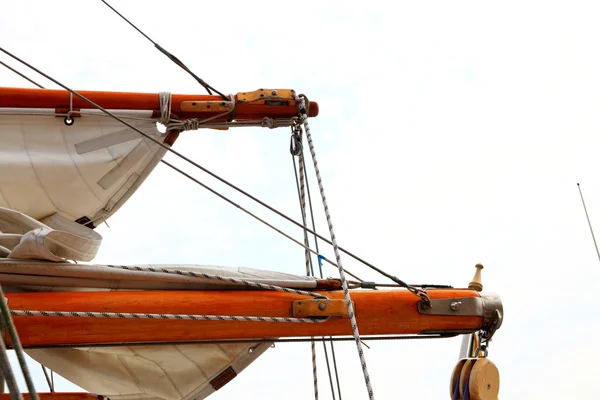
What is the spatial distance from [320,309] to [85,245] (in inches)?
56.3

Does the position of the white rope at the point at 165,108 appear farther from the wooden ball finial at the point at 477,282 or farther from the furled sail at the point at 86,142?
the wooden ball finial at the point at 477,282

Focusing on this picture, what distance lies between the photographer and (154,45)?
7094mm

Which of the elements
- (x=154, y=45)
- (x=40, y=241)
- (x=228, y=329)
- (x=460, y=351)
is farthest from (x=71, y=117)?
(x=460, y=351)

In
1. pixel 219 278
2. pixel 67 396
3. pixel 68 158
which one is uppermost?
pixel 68 158

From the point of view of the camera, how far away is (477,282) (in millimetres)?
5523

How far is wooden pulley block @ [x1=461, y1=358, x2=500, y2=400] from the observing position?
15.9ft

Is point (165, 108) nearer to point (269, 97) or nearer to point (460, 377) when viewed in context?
point (269, 97)

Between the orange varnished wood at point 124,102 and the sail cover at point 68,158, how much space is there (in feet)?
0.19

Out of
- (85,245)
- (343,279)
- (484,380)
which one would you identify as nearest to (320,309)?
(343,279)

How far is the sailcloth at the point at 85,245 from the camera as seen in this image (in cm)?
480

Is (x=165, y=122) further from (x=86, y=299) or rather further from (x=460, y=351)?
(x=460, y=351)

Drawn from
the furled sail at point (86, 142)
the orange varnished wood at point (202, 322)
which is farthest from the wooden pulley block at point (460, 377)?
the furled sail at point (86, 142)

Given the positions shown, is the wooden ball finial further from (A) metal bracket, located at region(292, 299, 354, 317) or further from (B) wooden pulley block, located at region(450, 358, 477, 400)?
(A) metal bracket, located at region(292, 299, 354, 317)

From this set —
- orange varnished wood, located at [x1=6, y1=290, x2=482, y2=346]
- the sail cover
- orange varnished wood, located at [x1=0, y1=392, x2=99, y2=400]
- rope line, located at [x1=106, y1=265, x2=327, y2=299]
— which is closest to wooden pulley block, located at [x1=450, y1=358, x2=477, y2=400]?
orange varnished wood, located at [x1=6, y1=290, x2=482, y2=346]
